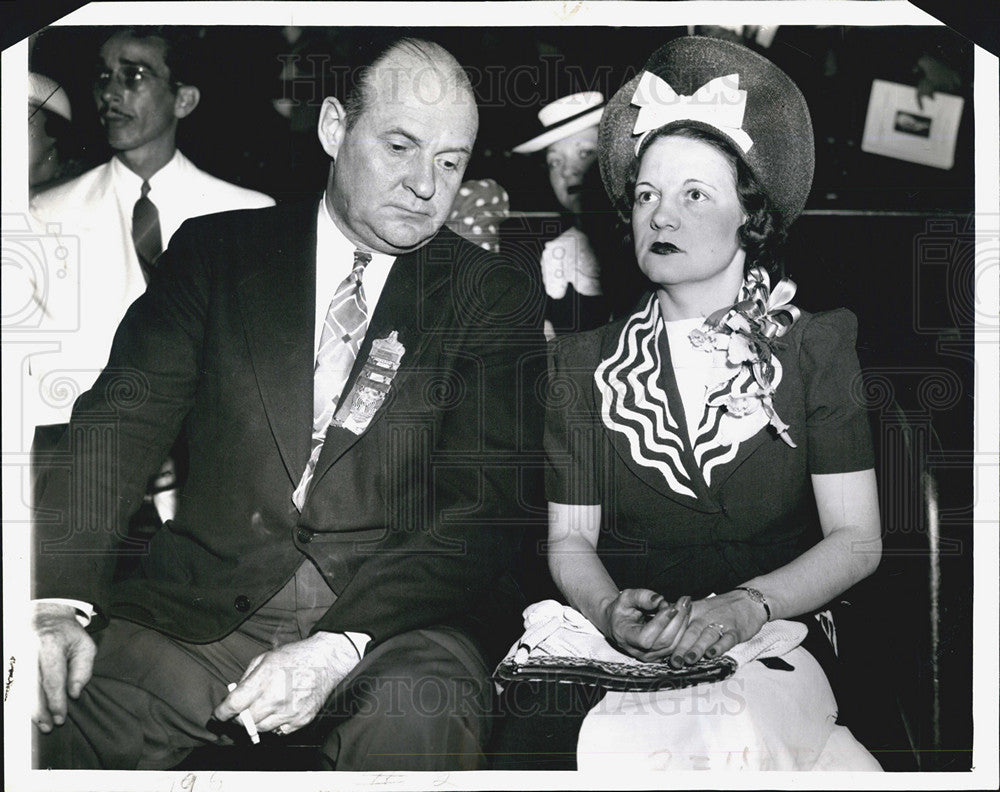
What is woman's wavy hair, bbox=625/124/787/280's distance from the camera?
99.3 inches

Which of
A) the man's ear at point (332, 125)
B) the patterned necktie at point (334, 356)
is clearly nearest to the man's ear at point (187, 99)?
the man's ear at point (332, 125)

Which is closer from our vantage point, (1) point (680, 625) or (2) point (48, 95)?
(1) point (680, 625)

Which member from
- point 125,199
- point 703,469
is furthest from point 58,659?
point 703,469

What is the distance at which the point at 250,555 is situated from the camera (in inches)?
99.9

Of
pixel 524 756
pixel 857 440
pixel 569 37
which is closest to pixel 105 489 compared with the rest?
pixel 524 756

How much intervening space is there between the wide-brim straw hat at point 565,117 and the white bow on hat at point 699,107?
10 centimetres

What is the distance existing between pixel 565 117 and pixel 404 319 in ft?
2.01

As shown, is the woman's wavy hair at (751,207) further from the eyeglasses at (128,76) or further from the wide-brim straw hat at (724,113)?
the eyeglasses at (128,76)

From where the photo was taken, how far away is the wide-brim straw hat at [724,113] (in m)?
2.54

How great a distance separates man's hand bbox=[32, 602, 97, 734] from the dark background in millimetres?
1101

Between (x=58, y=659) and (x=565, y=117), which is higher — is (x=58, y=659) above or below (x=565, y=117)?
below

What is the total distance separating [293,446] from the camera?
254 centimetres

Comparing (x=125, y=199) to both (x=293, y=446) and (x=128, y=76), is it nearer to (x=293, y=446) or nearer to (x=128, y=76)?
(x=128, y=76)

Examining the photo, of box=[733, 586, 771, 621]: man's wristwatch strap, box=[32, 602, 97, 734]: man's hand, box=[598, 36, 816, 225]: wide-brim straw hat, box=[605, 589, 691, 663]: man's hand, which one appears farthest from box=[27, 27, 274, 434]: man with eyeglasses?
box=[733, 586, 771, 621]: man's wristwatch strap
